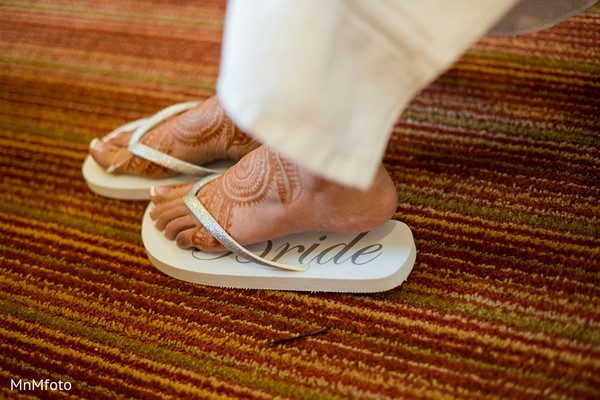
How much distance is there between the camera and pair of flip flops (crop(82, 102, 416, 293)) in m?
0.70

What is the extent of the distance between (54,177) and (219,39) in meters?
0.52

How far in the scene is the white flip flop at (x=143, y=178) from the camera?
33.9 inches

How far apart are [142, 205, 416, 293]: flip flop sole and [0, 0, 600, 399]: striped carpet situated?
0.02 metres

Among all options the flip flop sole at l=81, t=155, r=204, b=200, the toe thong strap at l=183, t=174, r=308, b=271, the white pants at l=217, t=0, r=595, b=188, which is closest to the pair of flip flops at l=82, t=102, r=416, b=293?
→ the toe thong strap at l=183, t=174, r=308, b=271

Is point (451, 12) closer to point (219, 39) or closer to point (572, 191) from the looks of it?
point (572, 191)

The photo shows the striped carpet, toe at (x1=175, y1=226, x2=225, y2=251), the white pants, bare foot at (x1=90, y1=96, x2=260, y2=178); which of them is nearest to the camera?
the white pants

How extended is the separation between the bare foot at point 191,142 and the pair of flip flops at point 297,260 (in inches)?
3.6

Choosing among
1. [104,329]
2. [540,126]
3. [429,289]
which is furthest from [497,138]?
[104,329]

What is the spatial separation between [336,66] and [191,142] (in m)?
0.46

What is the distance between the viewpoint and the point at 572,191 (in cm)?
78

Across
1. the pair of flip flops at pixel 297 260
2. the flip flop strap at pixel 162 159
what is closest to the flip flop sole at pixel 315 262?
the pair of flip flops at pixel 297 260

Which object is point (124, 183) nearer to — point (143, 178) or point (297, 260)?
point (143, 178)

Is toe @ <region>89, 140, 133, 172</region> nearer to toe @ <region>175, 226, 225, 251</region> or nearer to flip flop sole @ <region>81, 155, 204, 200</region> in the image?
flip flop sole @ <region>81, 155, 204, 200</region>

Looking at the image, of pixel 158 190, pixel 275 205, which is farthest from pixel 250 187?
pixel 158 190
